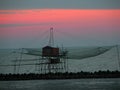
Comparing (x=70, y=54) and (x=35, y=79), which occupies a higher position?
(x=70, y=54)

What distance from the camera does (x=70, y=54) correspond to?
63156 millimetres

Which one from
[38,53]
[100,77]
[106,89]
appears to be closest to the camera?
[106,89]

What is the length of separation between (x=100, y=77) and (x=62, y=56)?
8141mm

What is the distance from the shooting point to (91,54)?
5778 cm

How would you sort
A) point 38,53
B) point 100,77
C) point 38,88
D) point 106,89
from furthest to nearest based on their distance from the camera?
1. point 38,53
2. point 100,77
3. point 38,88
4. point 106,89

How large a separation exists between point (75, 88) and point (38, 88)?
148 inches

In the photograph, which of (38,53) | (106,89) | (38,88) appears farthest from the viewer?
(38,53)

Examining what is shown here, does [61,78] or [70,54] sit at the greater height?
[70,54]

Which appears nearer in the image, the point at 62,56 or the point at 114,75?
the point at 114,75

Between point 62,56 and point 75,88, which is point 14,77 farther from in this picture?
point 75,88

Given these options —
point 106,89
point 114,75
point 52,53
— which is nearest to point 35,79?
point 52,53

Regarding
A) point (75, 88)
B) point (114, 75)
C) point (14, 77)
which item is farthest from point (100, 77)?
point (75, 88)

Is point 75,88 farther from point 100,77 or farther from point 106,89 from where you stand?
point 100,77

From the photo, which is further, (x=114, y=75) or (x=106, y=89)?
(x=114, y=75)
